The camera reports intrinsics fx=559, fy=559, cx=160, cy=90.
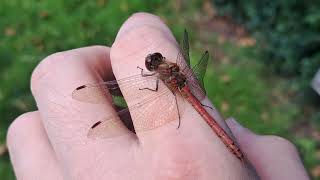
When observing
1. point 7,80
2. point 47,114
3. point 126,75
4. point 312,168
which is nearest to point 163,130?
point 126,75

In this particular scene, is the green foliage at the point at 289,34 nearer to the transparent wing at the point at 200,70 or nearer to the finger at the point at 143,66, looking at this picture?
the transparent wing at the point at 200,70

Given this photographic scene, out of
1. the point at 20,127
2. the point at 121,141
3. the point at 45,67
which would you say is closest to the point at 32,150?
the point at 20,127

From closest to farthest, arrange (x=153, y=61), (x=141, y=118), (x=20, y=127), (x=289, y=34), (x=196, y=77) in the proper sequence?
(x=141, y=118) < (x=153, y=61) < (x=20, y=127) < (x=196, y=77) < (x=289, y=34)

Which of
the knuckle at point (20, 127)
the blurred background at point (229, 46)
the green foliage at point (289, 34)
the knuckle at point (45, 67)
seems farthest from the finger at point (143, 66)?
the green foliage at point (289, 34)

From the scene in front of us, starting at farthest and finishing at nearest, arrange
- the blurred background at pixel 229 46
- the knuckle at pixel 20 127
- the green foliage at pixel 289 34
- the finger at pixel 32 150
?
1. the green foliage at pixel 289 34
2. the blurred background at pixel 229 46
3. the knuckle at pixel 20 127
4. the finger at pixel 32 150

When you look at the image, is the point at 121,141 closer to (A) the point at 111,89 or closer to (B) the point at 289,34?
(A) the point at 111,89

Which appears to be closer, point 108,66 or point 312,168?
point 108,66

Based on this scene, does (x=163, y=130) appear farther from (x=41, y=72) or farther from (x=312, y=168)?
(x=312, y=168)
